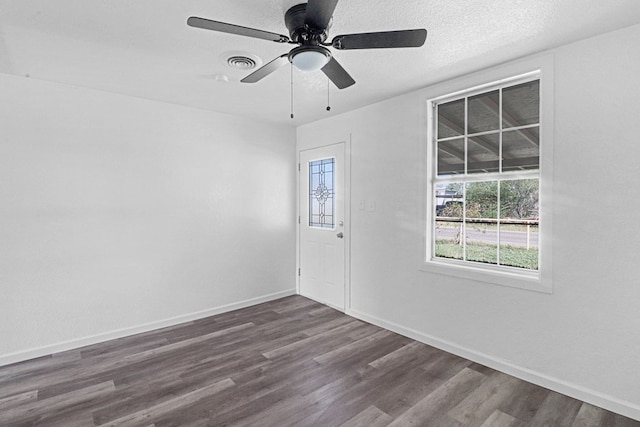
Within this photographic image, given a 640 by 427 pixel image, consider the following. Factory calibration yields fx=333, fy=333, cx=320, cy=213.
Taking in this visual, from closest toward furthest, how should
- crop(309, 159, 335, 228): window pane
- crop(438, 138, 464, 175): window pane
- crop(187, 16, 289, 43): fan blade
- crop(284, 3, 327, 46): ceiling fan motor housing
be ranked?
1. crop(187, 16, 289, 43): fan blade
2. crop(284, 3, 327, 46): ceiling fan motor housing
3. crop(438, 138, 464, 175): window pane
4. crop(309, 159, 335, 228): window pane

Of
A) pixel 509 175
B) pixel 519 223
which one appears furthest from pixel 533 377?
pixel 509 175

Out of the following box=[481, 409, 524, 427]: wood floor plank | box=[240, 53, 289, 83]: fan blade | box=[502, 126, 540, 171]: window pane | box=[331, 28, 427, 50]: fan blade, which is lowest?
box=[481, 409, 524, 427]: wood floor plank

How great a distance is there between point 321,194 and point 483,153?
7.02 feet

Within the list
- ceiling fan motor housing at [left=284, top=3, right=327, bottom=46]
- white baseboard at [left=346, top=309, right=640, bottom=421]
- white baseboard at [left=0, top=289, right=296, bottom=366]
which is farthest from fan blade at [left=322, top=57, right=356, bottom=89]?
white baseboard at [left=0, top=289, right=296, bottom=366]

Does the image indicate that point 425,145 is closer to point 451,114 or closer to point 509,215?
point 451,114

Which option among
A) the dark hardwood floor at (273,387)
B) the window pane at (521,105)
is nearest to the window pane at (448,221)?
the window pane at (521,105)

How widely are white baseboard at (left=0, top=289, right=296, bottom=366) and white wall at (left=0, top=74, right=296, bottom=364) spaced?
0.01m

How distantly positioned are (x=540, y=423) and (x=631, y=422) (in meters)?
0.57

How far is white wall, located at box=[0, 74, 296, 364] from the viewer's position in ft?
9.58

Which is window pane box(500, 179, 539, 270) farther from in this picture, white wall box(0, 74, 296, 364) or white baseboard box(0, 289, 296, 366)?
white baseboard box(0, 289, 296, 366)

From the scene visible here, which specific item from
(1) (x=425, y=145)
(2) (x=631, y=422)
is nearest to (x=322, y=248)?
(1) (x=425, y=145)

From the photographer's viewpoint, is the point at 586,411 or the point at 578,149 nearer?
the point at 586,411

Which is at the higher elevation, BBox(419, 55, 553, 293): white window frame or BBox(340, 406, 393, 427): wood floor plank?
BBox(419, 55, 553, 293): white window frame

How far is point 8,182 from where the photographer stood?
9.37 feet
